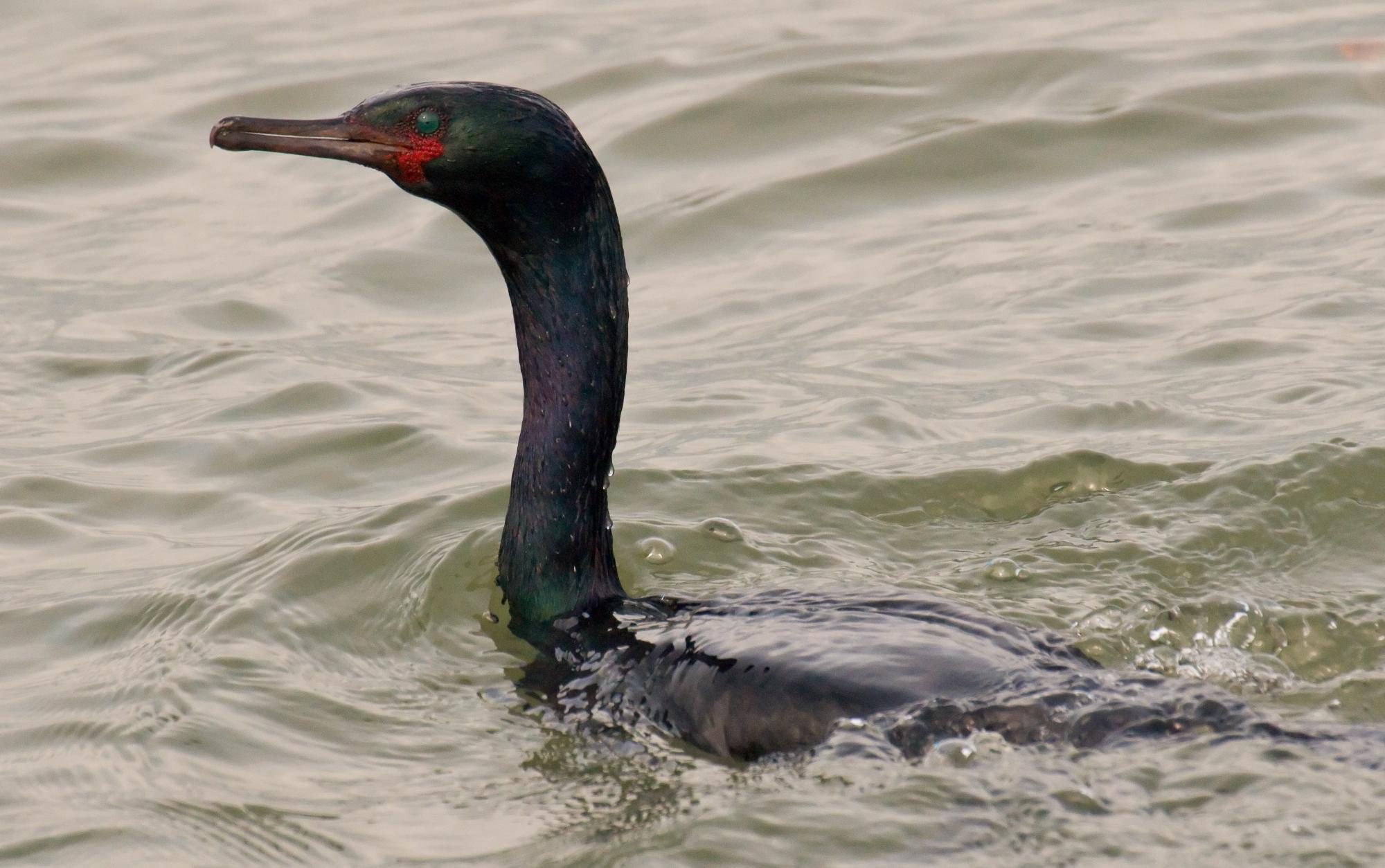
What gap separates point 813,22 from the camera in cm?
1060

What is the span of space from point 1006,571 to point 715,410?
1.71 meters

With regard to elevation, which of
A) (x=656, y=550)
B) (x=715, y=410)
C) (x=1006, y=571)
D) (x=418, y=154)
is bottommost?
(x=1006, y=571)

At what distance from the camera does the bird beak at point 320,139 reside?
4566 mm

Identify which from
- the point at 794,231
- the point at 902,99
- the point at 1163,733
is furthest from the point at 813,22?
the point at 1163,733

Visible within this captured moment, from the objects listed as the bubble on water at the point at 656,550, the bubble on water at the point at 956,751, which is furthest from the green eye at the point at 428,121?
the bubble on water at the point at 956,751

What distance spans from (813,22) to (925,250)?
2.98 meters

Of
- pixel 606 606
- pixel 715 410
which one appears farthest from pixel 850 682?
pixel 715 410

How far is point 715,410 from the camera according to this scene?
678cm

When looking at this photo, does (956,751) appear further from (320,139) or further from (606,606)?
(320,139)

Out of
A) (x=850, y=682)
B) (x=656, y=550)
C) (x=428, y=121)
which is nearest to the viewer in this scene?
(x=850, y=682)

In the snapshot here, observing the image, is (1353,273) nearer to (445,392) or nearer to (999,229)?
(999,229)

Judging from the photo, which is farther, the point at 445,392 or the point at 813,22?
the point at 813,22

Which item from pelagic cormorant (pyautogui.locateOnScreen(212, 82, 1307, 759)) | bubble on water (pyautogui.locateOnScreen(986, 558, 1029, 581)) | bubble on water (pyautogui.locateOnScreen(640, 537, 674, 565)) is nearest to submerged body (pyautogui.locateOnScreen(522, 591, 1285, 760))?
pelagic cormorant (pyautogui.locateOnScreen(212, 82, 1307, 759))

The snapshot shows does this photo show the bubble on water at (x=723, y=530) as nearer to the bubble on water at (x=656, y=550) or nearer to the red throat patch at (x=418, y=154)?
the bubble on water at (x=656, y=550)
